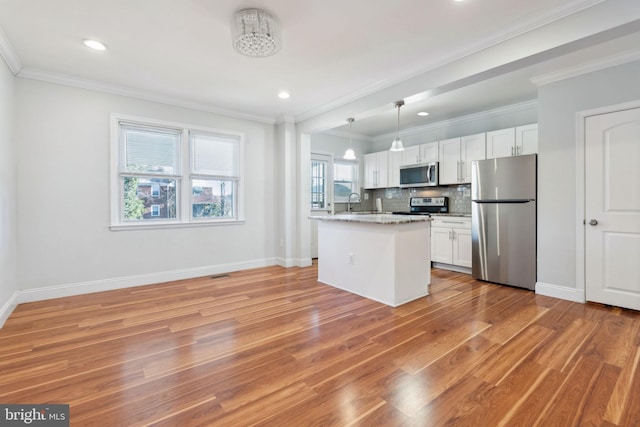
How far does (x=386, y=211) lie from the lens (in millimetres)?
6738

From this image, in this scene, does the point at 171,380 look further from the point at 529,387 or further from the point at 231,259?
the point at 231,259

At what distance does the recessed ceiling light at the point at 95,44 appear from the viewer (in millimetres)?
2785

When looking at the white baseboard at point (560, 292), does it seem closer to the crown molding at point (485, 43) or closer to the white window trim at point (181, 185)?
the crown molding at point (485, 43)

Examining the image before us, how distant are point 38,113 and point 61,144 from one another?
1.23 ft

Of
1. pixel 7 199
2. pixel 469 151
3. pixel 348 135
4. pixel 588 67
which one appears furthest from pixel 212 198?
pixel 588 67

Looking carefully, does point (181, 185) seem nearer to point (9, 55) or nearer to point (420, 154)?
point (9, 55)

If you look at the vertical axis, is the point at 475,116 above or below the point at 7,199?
above

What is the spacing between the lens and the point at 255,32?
95.6 inches

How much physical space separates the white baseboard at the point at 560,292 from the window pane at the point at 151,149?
16.2ft

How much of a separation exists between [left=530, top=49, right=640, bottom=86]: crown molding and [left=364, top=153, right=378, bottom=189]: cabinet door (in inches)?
130

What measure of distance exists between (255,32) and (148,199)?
2871 millimetres

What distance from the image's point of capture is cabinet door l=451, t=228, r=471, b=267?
4.66 m

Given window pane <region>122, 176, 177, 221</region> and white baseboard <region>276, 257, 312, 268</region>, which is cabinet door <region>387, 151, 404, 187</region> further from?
window pane <region>122, 176, 177, 221</region>

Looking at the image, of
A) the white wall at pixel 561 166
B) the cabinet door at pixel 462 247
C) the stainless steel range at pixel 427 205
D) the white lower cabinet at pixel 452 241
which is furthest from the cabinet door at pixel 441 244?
the white wall at pixel 561 166
